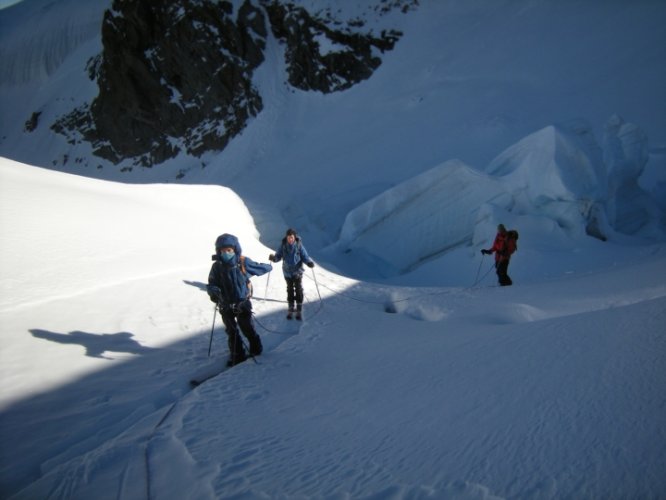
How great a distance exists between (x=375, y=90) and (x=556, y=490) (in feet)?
89.3

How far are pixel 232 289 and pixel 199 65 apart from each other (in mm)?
32492

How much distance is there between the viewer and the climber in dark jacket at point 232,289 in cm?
368

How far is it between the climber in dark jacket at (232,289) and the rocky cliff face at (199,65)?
26.2m

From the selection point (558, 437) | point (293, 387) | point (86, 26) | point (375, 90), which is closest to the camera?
point (558, 437)

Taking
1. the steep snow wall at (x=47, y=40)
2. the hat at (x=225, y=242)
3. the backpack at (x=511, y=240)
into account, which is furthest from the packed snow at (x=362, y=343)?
the steep snow wall at (x=47, y=40)

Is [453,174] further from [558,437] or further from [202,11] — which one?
[202,11]

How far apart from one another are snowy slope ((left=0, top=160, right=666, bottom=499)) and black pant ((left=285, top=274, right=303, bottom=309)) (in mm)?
311

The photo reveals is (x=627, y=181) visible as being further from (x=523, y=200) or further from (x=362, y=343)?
(x=362, y=343)

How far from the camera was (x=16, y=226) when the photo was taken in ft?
15.8

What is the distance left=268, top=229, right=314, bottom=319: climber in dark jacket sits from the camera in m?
5.29

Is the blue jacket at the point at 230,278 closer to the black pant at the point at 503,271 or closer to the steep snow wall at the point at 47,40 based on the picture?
the black pant at the point at 503,271

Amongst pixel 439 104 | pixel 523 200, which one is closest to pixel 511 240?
pixel 523 200

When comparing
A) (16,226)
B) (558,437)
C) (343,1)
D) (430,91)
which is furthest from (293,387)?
(343,1)

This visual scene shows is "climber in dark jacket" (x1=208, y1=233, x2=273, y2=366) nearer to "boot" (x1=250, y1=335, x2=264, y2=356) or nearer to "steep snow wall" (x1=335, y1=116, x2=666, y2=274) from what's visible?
"boot" (x1=250, y1=335, x2=264, y2=356)
